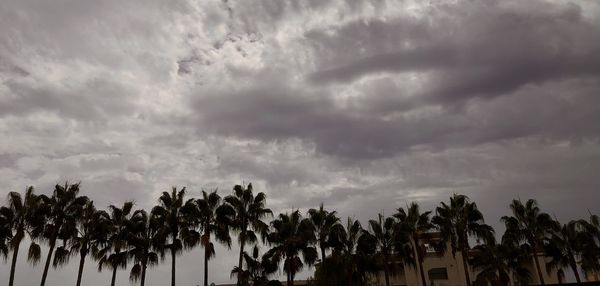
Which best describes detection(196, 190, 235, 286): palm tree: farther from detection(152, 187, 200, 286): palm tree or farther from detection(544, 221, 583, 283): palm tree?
detection(544, 221, 583, 283): palm tree

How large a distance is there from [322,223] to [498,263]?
1540 cm

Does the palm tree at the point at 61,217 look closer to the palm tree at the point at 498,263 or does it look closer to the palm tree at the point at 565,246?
the palm tree at the point at 498,263

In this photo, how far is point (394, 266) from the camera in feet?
134

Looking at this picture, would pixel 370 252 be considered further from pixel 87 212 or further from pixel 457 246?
pixel 87 212

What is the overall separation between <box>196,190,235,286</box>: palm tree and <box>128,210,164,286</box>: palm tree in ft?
12.6

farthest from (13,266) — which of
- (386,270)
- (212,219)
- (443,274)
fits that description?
(443,274)

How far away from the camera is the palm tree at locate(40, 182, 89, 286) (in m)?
38.9

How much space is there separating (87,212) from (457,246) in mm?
35197

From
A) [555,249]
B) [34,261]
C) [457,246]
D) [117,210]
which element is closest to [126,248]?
[117,210]

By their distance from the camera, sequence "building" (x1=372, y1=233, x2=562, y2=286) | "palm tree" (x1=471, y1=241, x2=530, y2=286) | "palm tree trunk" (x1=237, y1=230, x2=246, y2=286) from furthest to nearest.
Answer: "building" (x1=372, y1=233, x2=562, y2=286)
"palm tree trunk" (x1=237, y1=230, x2=246, y2=286)
"palm tree" (x1=471, y1=241, x2=530, y2=286)

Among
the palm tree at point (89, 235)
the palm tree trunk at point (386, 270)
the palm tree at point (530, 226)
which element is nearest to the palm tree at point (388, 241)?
the palm tree trunk at point (386, 270)

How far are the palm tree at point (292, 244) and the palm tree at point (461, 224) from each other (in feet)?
38.9

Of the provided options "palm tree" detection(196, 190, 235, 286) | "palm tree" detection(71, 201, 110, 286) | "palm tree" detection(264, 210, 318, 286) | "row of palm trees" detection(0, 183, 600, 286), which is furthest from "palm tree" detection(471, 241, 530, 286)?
"palm tree" detection(71, 201, 110, 286)

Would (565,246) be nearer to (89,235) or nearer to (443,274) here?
(443,274)
